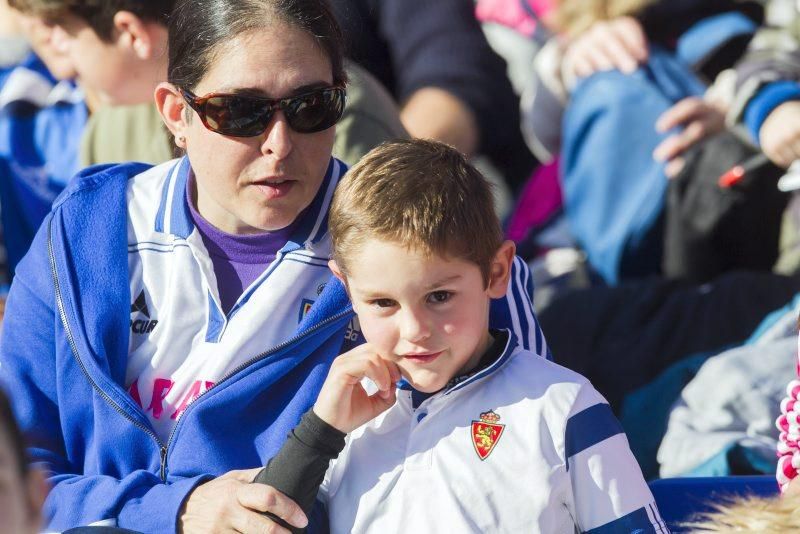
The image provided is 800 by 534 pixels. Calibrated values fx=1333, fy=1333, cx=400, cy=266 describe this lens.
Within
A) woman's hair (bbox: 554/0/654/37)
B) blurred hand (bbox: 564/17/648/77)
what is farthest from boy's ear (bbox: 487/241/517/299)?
woman's hair (bbox: 554/0/654/37)

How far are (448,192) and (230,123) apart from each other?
0.48 metres

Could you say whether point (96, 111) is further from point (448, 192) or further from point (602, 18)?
point (448, 192)

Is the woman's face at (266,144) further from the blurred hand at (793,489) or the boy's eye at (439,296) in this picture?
the blurred hand at (793,489)

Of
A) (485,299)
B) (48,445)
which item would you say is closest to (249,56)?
(485,299)

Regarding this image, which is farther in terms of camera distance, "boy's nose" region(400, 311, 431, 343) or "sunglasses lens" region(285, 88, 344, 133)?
"sunglasses lens" region(285, 88, 344, 133)

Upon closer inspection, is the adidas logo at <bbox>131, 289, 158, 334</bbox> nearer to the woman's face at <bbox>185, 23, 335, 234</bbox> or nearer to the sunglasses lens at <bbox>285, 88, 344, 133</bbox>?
the woman's face at <bbox>185, 23, 335, 234</bbox>

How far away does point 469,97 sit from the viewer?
13.5 ft

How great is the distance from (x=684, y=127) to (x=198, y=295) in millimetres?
1922

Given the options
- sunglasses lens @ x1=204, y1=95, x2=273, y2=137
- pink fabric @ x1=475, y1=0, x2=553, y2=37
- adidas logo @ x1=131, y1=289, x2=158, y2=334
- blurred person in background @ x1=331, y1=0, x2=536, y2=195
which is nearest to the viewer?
sunglasses lens @ x1=204, y1=95, x2=273, y2=137

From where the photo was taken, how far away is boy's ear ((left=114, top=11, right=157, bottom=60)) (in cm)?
335

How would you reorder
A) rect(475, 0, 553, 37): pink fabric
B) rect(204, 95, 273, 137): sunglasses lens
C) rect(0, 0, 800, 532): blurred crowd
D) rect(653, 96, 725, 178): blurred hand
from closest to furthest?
rect(204, 95, 273, 137): sunglasses lens → rect(0, 0, 800, 532): blurred crowd → rect(653, 96, 725, 178): blurred hand → rect(475, 0, 553, 37): pink fabric

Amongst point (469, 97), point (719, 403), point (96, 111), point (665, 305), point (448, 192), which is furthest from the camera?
point (469, 97)

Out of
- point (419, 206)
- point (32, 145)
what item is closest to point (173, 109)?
point (419, 206)

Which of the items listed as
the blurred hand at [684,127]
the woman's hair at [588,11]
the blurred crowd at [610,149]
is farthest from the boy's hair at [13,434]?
the woman's hair at [588,11]
